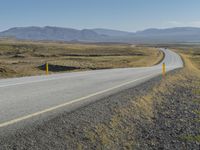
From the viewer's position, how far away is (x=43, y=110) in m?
8.64

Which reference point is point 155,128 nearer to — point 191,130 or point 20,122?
point 191,130

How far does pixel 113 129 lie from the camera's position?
788 centimetres

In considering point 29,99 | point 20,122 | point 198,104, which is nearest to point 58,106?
point 29,99

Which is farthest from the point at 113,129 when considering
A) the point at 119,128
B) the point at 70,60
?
the point at 70,60

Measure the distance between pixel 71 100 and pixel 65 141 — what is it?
3947mm

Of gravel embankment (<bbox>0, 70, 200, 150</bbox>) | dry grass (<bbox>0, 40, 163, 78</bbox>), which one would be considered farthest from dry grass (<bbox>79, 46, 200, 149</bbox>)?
dry grass (<bbox>0, 40, 163, 78</bbox>)

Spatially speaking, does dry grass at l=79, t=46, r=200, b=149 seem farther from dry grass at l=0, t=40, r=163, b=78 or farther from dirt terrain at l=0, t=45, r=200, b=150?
dry grass at l=0, t=40, r=163, b=78

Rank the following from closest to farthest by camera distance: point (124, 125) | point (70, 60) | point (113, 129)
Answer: point (113, 129), point (124, 125), point (70, 60)

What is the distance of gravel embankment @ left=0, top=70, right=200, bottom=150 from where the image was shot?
650 cm

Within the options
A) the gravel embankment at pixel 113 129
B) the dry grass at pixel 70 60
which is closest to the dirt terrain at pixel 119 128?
the gravel embankment at pixel 113 129

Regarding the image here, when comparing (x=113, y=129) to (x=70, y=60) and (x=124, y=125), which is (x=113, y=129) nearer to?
(x=124, y=125)

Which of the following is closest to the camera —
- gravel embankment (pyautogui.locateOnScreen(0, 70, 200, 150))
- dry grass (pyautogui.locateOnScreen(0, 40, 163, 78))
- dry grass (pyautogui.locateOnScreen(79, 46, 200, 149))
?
gravel embankment (pyautogui.locateOnScreen(0, 70, 200, 150))

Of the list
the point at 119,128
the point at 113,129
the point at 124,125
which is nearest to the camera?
the point at 113,129

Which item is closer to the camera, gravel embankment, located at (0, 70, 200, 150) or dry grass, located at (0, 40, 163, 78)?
gravel embankment, located at (0, 70, 200, 150)
